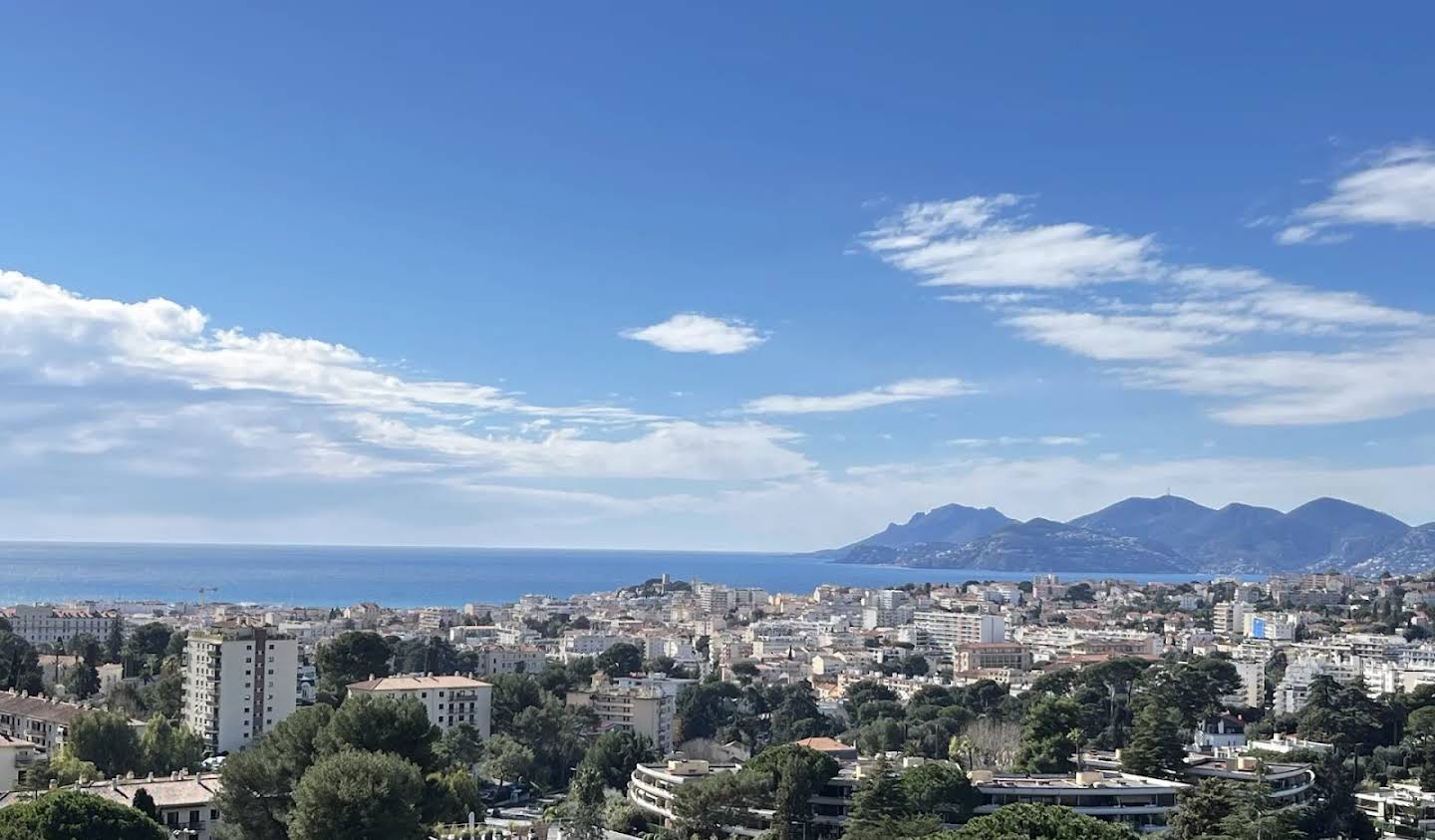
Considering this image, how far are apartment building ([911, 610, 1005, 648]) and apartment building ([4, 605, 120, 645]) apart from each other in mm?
51833

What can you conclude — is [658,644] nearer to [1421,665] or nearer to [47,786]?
[1421,665]

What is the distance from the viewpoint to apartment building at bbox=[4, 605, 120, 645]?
73.9m

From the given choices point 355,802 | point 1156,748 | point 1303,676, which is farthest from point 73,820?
point 1303,676

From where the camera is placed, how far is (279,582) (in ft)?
594

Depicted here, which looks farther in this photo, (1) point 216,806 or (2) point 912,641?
(2) point 912,641

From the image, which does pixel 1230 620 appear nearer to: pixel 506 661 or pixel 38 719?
pixel 506 661

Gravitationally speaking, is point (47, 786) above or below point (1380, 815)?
above

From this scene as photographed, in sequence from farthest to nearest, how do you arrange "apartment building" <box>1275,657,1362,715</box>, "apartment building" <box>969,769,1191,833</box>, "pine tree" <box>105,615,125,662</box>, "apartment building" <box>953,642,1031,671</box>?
"apartment building" <box>953,642,1031,671</box>, "pine tree" <box>105,615,125,662</box>, "apartment building" <box>1275,657,1362,715</box>, "apartment building" <box>969,769,1191,833</box>

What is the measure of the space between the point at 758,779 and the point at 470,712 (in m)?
A: 16.2

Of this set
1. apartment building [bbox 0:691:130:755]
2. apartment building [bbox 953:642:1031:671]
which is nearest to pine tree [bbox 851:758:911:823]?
apartment building [bbox 0:691:130:755]

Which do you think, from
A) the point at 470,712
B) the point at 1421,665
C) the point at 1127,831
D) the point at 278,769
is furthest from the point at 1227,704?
the point at 278,769

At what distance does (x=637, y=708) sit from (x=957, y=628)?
185 ft

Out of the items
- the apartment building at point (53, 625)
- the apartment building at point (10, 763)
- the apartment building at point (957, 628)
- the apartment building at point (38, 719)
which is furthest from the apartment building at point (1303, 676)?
the apartment building at point (53, 625)

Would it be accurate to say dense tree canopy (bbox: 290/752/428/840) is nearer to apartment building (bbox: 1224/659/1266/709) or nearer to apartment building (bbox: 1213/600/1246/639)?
apartment building (bbox: 1224/659/1266/709)
